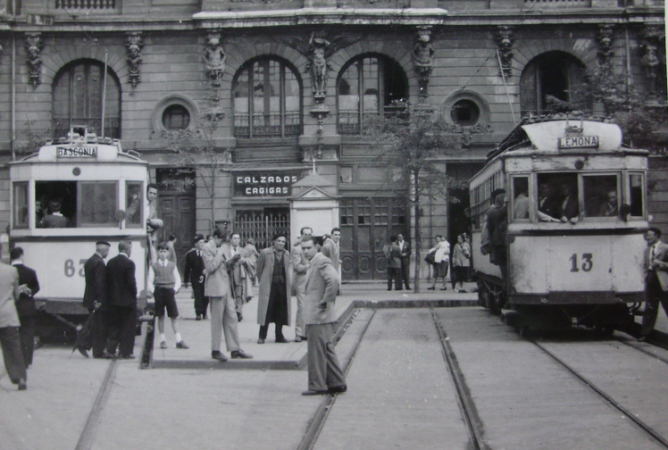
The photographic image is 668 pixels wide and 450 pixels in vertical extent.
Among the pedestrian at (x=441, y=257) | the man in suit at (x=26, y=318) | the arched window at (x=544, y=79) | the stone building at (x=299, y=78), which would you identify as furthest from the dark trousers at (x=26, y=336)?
the arched window at (x=544, y=79)

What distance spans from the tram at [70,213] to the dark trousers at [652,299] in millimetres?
8457

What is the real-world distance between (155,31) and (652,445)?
2746cm

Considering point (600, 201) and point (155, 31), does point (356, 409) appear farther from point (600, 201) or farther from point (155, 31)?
point (155, 31)

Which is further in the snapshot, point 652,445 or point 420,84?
point 420,84

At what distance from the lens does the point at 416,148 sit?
27016mm

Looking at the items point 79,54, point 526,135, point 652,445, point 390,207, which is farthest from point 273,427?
point 79,54

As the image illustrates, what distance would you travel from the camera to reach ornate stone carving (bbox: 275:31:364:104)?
104 ft

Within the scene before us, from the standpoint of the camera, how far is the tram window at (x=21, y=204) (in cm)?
1555

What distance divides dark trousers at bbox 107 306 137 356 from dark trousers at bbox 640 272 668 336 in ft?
26.6

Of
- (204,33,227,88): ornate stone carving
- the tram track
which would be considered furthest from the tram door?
the tram track

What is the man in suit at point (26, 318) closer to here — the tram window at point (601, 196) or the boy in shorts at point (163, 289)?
the boy in shorts at point (163, 289)

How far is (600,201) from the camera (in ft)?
49.7

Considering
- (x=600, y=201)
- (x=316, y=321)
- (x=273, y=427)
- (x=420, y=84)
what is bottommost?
(x=273, y=427)

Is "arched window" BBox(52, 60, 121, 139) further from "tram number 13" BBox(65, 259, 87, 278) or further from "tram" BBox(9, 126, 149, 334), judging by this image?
"tram number 13" BBox(65, 259, 87, 278)
